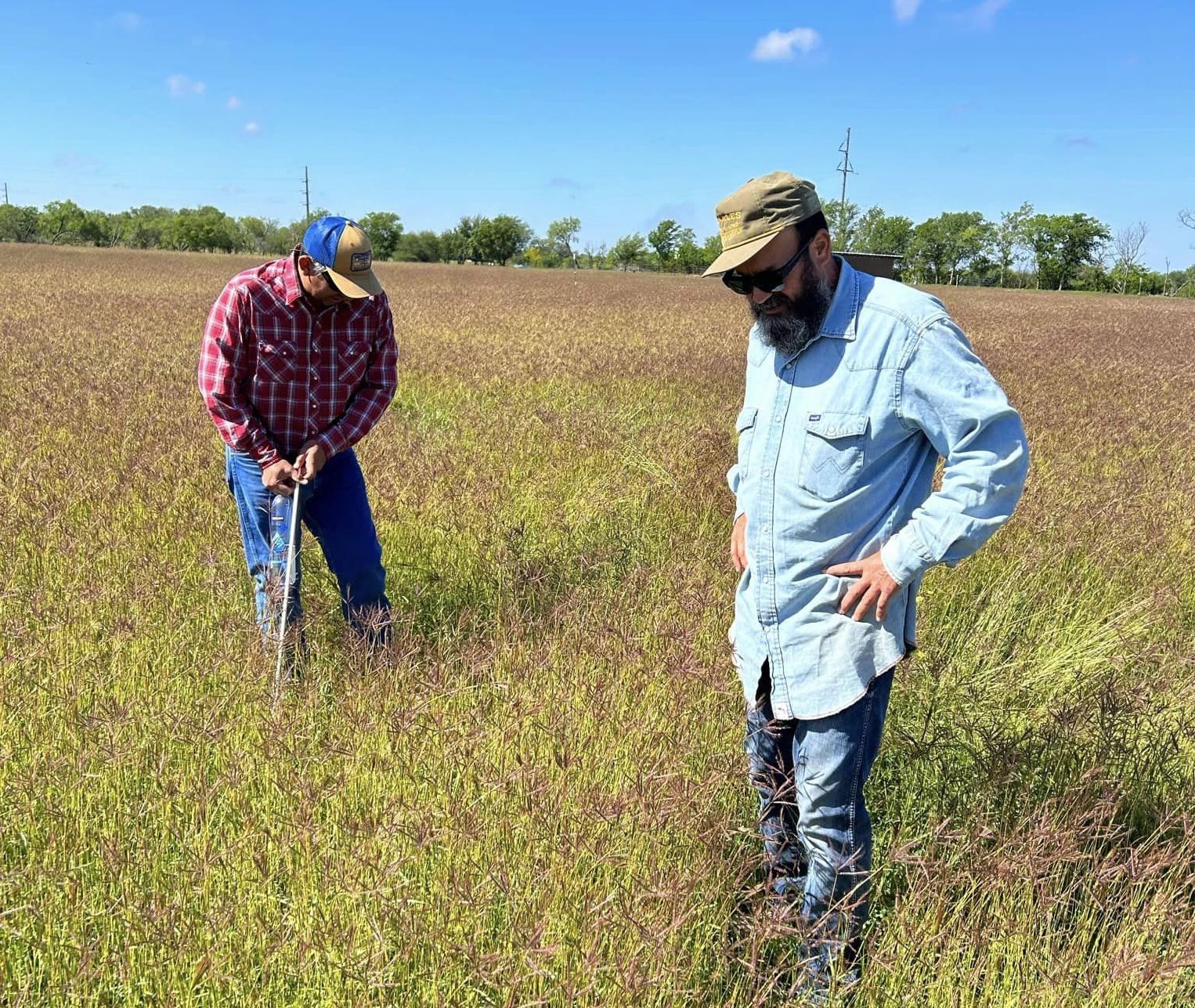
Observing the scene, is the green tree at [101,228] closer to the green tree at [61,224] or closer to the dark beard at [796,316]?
the green tree at [61,224]

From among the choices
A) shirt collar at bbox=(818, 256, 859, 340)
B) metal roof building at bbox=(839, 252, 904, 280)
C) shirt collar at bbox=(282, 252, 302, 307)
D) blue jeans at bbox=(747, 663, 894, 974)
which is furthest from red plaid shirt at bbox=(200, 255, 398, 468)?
metal roof building at bbox=(839, 252, 904, 280)

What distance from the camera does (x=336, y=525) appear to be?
3.11 meters

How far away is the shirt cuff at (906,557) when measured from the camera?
1629 millimetres

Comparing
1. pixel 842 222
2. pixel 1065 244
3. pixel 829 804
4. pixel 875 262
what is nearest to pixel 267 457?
pixel 829 804

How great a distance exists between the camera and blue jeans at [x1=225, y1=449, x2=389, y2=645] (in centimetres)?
306

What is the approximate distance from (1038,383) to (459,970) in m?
10.0

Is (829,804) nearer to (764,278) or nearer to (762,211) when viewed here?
(764,278)

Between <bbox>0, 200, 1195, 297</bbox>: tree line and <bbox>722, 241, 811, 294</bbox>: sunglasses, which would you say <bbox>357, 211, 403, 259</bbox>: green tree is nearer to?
<bbox>0, 200, 1195, 297</bbox>: tree line

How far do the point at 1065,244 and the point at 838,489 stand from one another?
102m

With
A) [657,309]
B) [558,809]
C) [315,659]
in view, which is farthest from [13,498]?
[657,309]

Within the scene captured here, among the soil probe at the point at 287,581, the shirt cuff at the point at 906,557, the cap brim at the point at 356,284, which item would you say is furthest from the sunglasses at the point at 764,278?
the soil probe at the point at 287,581

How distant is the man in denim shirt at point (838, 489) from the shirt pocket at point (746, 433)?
0.04 feet

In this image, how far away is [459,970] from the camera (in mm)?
1570

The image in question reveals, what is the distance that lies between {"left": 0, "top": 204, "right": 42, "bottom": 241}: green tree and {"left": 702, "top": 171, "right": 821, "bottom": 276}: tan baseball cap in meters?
116
